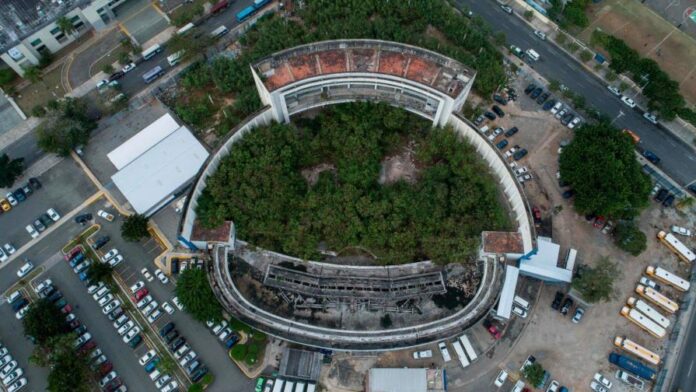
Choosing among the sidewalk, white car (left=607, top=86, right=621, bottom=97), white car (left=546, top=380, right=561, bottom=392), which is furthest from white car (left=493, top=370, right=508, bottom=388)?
white car (left=607, top=86, right=621, bottom=97)

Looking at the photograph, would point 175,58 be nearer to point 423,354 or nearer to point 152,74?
point 152,74

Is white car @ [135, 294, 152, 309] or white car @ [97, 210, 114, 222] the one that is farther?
white car @ [97, 210, 114, 222]

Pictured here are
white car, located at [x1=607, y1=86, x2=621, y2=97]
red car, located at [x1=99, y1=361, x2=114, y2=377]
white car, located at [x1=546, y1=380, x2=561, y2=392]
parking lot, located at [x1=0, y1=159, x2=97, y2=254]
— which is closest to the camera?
red car, located at [x1=99, y1=361, x2=114, y2=377]

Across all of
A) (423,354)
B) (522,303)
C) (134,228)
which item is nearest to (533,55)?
(522,303)

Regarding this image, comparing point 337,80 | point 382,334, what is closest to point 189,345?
point 382,334

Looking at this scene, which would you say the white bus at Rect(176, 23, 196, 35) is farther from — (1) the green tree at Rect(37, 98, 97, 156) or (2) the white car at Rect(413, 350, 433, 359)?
(2) the white car at Rect(413, 350, 433, 359)

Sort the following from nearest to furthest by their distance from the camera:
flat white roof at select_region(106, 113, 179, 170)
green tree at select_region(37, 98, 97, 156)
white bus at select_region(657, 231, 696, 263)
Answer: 1. white bus at select_region(657, 231, 696, 263)
2. green tree at select_region(37, 98, 97, 156)
3. flat white roof at select_region(106, 113, 179, 170)

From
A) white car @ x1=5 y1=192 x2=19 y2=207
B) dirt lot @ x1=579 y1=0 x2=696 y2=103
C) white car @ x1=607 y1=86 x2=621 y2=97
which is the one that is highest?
dirt lot @ x1=579 y1=0 x2=696 y2=103
